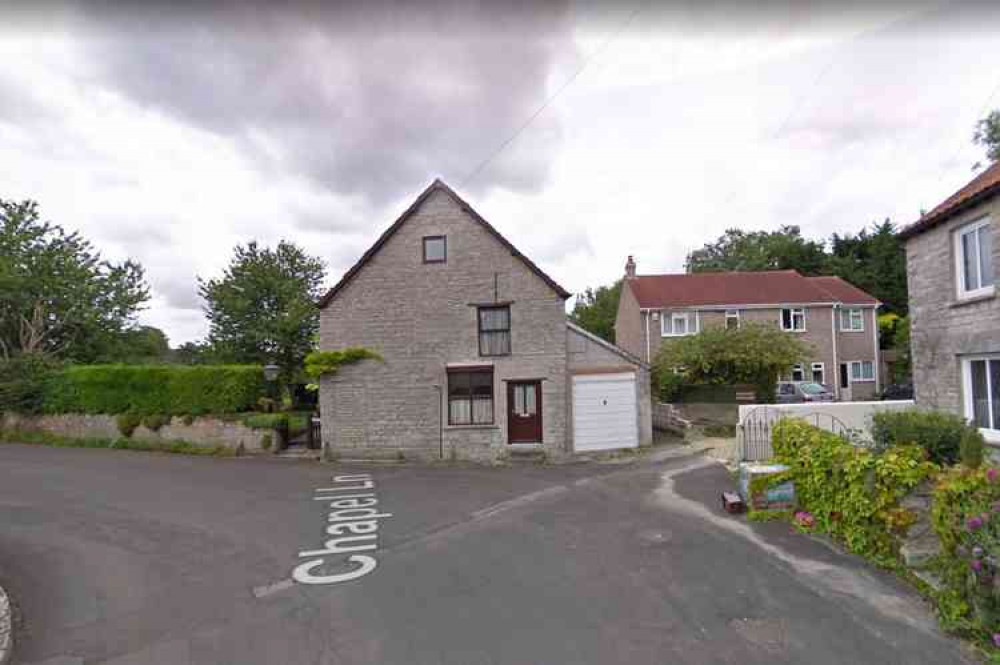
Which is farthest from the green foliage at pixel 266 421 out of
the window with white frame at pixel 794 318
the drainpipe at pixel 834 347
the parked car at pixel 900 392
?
the drainpipe at pixel 834 347

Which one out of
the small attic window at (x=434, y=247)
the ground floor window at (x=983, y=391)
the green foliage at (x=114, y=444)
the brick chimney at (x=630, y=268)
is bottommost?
the green foliage at (x=114, y=444)

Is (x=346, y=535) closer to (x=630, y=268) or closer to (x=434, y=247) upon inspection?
(x=434, y=247)

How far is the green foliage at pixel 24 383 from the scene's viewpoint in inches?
821

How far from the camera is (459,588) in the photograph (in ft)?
19.0

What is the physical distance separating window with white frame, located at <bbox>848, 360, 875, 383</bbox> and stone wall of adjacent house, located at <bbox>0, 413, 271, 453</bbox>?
3485cm

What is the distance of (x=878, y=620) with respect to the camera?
4.79 meters

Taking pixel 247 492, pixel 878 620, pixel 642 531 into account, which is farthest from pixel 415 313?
pixel 878 620

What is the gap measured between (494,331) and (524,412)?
285 centimetres

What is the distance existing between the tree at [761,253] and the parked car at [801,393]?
26351 millimetres

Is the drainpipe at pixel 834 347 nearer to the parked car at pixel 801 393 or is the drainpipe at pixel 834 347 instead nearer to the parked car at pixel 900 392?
the parked car at pixel 900 392

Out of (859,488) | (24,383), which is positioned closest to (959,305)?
(859,488)

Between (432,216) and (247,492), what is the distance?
32.3 ft


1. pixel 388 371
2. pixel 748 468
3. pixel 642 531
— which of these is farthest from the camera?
pixel 388 371

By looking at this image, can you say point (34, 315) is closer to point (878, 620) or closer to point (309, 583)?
point (309, 583)
